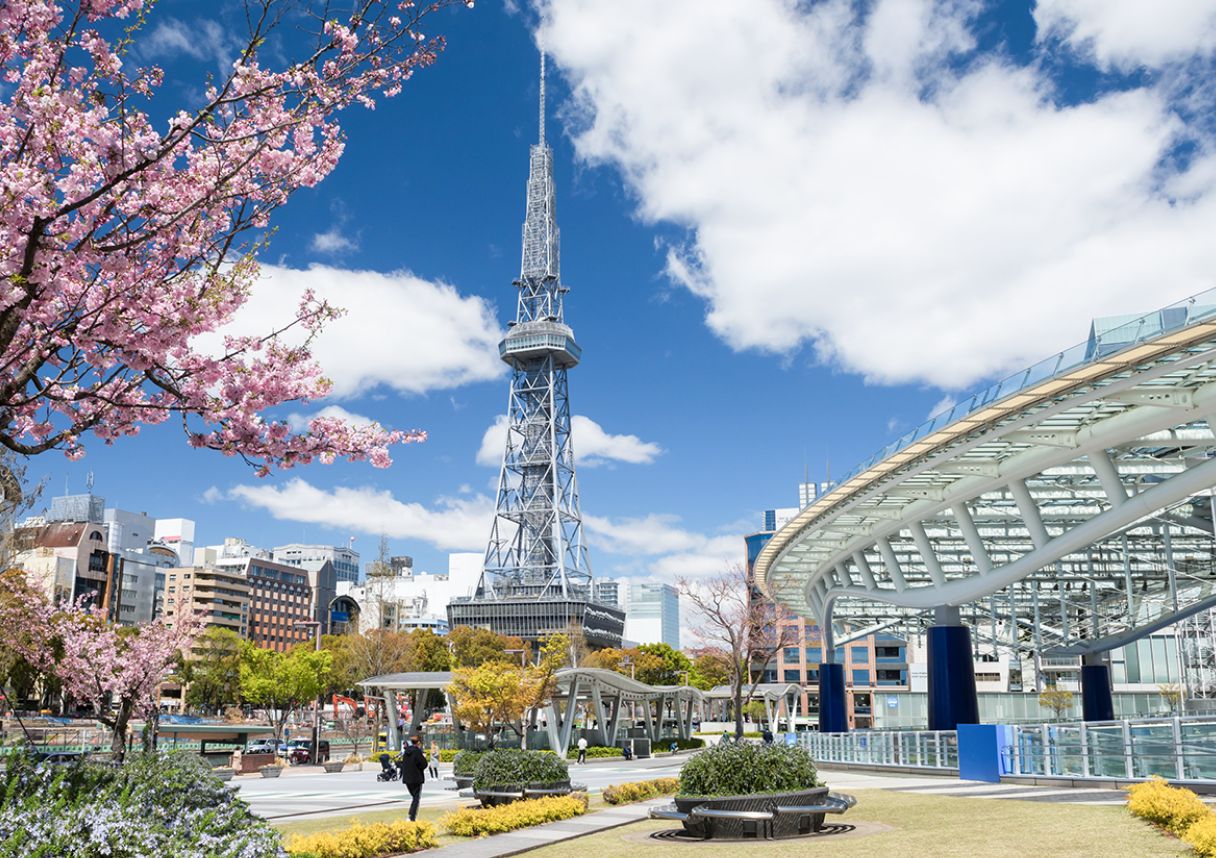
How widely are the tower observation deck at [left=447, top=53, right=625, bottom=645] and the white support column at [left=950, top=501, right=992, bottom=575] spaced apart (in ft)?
438

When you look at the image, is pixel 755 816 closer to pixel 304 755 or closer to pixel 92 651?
pixel 92 651

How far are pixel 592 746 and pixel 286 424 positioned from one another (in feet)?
175

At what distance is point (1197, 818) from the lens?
13.7 meters

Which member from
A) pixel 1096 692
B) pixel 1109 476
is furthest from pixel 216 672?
pixel 1109 476

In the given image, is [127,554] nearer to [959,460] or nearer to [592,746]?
[592,746]

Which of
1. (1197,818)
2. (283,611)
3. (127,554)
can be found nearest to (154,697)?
(1197,818)

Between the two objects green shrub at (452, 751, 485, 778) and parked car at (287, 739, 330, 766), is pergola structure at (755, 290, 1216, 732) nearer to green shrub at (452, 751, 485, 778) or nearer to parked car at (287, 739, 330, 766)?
green shrub at (452, 751, 485, 778)

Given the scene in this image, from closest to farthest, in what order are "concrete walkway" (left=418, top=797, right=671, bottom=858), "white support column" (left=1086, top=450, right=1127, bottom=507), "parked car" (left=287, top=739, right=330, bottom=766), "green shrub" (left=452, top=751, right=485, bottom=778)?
"concrete walkway" (left=418, top=797, right=671, bottom=858), "white support column" (left=1086, top=450, right=1127, bottom=507), "green shrub" (left=452, top=751, right=485, bottom=778), "parked car" (left=287, top=739, right=330, bottom=766)

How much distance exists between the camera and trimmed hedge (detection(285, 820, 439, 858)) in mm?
15312

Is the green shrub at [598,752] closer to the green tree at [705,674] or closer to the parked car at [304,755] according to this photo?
the parked car at [304,755]

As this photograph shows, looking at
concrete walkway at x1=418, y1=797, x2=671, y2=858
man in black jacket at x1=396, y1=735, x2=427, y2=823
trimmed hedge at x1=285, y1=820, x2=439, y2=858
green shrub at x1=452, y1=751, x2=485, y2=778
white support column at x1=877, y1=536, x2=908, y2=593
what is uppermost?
white support column at x1=877, y1=536, x2=908, y2=593

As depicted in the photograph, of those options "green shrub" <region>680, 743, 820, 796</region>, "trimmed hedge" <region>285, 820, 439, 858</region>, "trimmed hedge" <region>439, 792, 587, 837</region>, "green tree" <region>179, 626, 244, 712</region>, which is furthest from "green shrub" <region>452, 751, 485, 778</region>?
"green tree" <region>179, 626, 244, 712</region>

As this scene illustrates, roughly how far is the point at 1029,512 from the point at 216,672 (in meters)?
83.4

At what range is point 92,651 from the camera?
130ft
